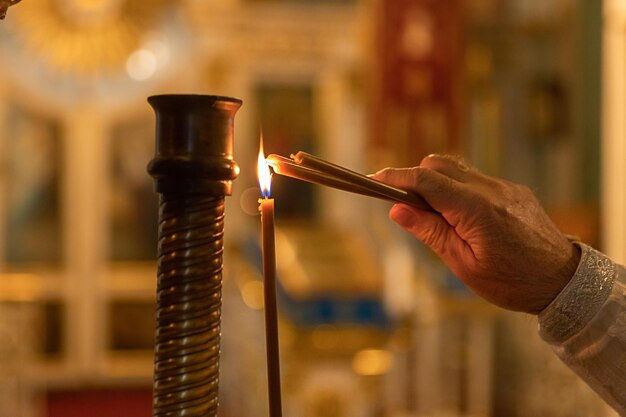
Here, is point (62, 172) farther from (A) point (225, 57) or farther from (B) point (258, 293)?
(B) point (258, 293)

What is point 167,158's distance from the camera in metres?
0.85

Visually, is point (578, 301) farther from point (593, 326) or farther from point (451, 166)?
point (451, 166)

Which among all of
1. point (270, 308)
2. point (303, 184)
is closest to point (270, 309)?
point (270, 308)

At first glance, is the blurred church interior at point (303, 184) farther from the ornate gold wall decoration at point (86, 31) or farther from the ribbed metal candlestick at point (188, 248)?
the ribbed metal candlestick at point (188, 248)

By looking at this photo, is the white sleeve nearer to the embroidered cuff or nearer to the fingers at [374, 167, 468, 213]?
the embroidered cuff

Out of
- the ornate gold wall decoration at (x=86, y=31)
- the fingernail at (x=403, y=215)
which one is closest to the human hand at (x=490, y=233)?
the fingernail at (x=403, y=215)

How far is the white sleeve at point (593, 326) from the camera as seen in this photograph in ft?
4.04

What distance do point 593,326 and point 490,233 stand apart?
0.70ft

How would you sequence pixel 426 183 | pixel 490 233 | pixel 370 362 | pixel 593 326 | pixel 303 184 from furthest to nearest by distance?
pixel 303 184 → pixel 370 362 → pixel 593 326 → pixel 490 233 → pixel 426 183

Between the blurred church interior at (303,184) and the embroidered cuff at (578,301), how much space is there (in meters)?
4.48

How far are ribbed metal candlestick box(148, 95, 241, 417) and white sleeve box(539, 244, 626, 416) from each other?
53cm

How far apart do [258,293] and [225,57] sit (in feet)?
9.25

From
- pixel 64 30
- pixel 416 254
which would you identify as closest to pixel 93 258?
pixel 64 30

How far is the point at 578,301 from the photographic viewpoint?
1225 mm
